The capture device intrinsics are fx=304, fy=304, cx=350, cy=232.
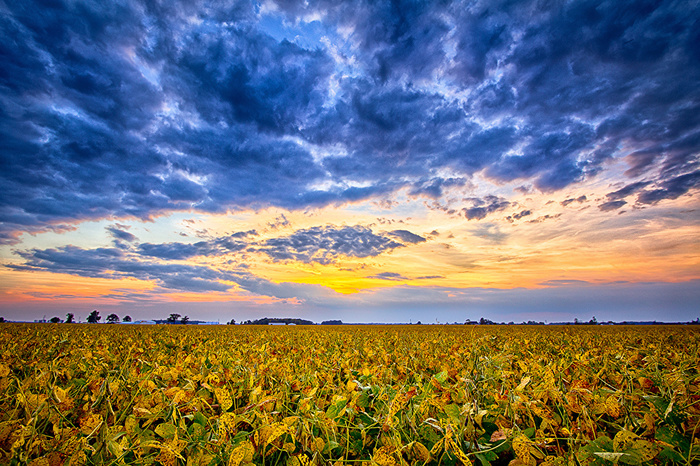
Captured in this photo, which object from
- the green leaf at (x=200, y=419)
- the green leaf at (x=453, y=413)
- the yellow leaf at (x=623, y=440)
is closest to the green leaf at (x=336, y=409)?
the green leaf at (x=453, y=413)

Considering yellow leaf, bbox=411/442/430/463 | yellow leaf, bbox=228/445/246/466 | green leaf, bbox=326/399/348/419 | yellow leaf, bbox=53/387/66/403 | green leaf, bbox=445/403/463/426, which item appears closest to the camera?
yellow leaf, bbox=228/445/246/466

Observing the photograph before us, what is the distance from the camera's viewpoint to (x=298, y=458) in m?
1.24

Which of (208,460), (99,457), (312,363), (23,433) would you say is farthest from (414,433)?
(312,363)

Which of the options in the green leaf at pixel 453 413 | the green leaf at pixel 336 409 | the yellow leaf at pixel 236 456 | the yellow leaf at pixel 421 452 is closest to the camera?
the yellow leaf at pixel 236 456

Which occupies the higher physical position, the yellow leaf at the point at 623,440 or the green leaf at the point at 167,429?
the yellow leaf at the point at 623,440

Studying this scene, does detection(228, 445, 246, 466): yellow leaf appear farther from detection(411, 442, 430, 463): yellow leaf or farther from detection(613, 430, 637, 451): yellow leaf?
detection(613, 430, 637, 451): yellow leaf

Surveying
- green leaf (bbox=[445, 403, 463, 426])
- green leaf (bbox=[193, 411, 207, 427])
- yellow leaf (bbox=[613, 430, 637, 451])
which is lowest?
green leaf (bbox=[193, 411, 207, 427])

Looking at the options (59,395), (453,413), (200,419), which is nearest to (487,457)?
(453,413)

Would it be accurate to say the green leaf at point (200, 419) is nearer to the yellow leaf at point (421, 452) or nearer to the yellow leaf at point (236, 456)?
the yellow leaf at point (236, 456)

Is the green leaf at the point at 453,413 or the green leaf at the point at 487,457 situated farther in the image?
the green leaf at the point at 453,413

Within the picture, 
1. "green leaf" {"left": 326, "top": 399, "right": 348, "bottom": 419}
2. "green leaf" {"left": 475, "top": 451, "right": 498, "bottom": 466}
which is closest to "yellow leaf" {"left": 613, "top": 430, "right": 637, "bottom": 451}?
"green leaf" {"left": 475, "top": 451, "right": 498, "bottom": 466}

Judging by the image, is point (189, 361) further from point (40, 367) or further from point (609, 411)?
point (609, 411)


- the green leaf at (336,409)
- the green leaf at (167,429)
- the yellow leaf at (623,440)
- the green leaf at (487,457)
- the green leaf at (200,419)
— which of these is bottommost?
A: the green leaf at (487,457)

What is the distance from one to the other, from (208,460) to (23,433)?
0.88m
